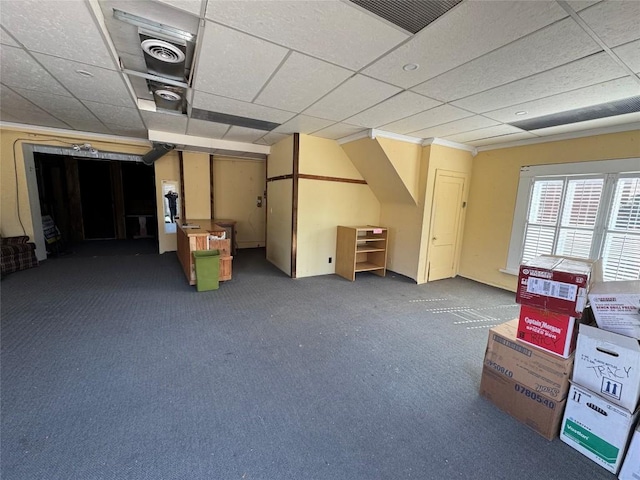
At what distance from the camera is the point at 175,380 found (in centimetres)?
207

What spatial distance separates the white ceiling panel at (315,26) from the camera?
1479 millimetres

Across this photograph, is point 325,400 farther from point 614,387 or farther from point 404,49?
point 404,49

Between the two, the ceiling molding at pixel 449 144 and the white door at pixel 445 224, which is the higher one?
the ceiling molding at pixel 449 144

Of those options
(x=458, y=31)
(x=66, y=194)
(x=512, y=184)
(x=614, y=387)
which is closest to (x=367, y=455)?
(x=614, y=387)

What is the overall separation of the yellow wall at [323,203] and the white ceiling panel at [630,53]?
3568 millimetres

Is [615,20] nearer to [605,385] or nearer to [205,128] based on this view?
[605,385]

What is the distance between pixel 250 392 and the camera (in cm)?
198

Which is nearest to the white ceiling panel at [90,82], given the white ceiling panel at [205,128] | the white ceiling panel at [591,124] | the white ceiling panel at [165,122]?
the white ceiling panel at [165,122]

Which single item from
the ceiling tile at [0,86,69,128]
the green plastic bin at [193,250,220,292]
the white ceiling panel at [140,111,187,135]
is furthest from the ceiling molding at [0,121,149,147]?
the green plastic bin at [193,250,220,292]

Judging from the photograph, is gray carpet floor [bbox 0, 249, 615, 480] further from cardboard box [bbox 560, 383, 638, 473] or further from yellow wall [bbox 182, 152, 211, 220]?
yellow wall [bbox 182, 152, 211, 220]

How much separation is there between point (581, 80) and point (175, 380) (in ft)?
13.8

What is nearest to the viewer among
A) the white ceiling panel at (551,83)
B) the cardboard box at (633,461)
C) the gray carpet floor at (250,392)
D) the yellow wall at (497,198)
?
the cardboard box at (633,461)

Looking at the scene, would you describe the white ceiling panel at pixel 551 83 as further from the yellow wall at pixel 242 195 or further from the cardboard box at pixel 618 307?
the yellow wall at pixel 242 195

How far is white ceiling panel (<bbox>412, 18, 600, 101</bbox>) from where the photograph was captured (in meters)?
1.62
